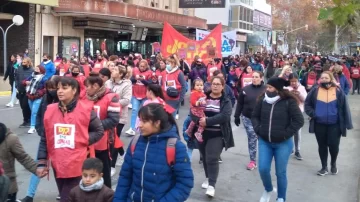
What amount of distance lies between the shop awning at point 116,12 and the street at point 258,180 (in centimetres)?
1388

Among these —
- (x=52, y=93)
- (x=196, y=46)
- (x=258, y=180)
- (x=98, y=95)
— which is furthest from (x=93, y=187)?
(x=196, y=46)

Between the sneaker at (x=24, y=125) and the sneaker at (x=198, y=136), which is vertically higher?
the sneaker at (x=198, y=136)

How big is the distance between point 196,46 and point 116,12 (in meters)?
9.45

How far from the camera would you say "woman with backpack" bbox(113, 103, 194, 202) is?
3.85 metres

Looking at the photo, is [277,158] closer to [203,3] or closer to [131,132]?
[131,132]

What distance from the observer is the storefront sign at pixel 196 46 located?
1767cm

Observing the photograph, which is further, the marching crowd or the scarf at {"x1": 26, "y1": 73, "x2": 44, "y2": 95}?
the scarf at {"x1": 26, "y1": 73, "x2": 44, "y2": 95}

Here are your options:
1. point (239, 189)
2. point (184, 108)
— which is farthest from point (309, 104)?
point (184, 108)

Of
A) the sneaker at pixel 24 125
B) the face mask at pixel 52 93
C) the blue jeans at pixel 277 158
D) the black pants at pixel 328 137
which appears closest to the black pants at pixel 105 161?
the face mask at pixel 52 93

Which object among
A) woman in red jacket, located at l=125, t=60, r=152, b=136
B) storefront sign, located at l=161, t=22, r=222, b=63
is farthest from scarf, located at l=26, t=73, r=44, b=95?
storefront sign, located at l=161, t=22, r=222, b=63

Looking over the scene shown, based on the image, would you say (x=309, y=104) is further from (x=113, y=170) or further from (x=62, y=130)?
(x=62, y=130)

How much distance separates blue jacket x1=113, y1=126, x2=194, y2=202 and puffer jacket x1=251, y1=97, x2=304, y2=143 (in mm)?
2492

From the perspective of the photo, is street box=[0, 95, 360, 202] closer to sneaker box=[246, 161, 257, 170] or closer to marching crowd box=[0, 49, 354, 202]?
sneaker box=[246, 161, 257, 170]

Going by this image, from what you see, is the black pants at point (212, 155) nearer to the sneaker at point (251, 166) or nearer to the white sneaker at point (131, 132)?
the sneaker at point (251, 166)
